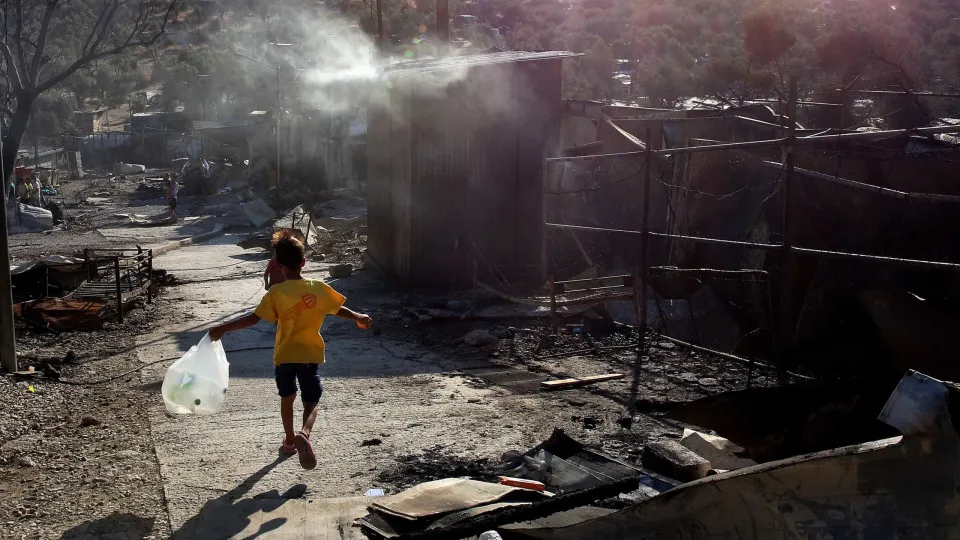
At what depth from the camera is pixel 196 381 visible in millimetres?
5668

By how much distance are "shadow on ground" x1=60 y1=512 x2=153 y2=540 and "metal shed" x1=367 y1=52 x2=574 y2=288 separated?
8559 mm

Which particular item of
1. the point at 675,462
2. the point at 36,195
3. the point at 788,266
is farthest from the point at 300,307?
the point at 36,195

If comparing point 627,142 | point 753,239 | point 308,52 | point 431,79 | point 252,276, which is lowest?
point 252,276

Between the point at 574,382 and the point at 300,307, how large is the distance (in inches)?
125

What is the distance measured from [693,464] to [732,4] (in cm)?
4428

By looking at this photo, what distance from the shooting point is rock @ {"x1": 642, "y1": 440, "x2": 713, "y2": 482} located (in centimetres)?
495

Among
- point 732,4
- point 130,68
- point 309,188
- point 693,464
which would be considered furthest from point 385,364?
point 130,68

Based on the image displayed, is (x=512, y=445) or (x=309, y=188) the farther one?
Answer: (x=309, y=188)

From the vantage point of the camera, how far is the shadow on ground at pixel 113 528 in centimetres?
471

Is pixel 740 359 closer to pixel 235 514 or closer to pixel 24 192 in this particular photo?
pixel 235 514

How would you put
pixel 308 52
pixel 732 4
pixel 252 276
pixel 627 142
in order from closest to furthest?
1. pixel 627 142
2. pixel 252 276
3. pixel 308 52
4. pixel 732 4

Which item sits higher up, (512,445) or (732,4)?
(732,4)

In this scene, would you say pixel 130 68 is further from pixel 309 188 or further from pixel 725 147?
pixel 725 147

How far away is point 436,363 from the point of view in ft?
29.3
